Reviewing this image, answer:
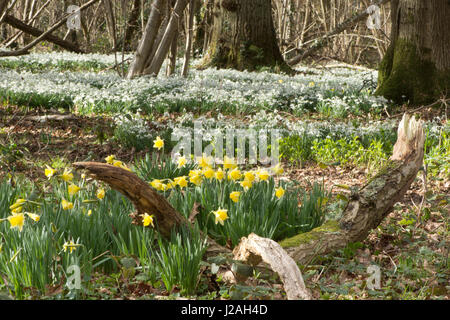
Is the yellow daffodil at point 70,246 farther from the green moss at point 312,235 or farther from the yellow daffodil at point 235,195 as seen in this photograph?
the green moss at point 312,235

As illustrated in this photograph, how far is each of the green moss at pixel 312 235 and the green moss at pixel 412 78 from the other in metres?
5.11

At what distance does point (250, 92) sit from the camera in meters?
8.02

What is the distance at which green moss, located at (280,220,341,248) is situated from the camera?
2.92m

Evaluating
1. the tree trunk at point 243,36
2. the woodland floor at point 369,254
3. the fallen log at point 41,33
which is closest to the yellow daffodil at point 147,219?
the woodland floor at point 369,254

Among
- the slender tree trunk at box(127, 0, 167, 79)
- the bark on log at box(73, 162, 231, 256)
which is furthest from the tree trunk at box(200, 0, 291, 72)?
the bark on log at box(73, 162, 231, 256)

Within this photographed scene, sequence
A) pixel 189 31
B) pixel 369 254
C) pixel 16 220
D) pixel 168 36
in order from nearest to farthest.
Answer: pixel 16 220 < pixel 369 254 < pixel 168 36 < pixel 189 31

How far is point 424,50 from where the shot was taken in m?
7.76

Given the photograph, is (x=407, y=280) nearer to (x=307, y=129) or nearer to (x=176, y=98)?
(x=307, y=129)

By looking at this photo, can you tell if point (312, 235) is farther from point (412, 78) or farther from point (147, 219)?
point (412, 78)

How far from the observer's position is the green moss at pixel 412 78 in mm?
7750

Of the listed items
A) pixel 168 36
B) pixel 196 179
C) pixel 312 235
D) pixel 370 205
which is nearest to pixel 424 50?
pixel 168 36

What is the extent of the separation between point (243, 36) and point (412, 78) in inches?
193

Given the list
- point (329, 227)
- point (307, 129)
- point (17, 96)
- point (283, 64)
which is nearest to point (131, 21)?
point (283, 64)
